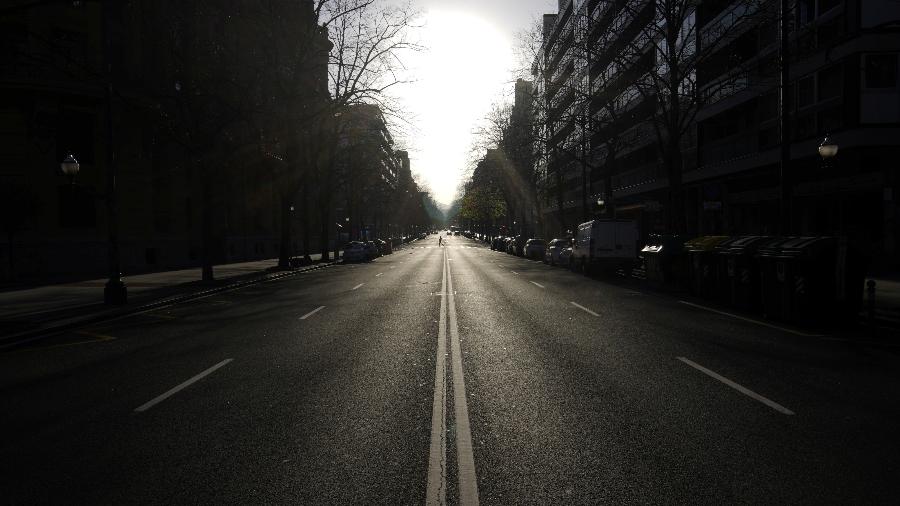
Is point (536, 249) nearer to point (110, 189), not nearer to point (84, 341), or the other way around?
point (110, 189)

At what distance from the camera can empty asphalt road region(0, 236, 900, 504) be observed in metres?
4.32

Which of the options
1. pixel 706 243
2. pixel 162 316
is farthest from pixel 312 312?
pixel 706 243

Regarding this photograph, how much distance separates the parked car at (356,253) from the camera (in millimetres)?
44594

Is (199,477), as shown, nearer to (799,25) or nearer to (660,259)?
(660,259)

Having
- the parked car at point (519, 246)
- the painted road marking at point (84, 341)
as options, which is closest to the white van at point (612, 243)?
the painted road marking at point (84, 341)

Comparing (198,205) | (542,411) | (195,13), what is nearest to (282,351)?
(542,411)

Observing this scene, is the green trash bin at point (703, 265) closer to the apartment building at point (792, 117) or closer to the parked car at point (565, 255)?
the apartment building at point (792, 117)

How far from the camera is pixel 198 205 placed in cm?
3981

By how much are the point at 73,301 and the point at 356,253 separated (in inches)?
1108

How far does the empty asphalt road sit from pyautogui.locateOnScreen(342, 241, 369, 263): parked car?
3292 centimetres

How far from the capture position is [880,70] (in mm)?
21922

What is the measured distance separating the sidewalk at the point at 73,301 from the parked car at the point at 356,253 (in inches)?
720

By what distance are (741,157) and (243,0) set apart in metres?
32.1

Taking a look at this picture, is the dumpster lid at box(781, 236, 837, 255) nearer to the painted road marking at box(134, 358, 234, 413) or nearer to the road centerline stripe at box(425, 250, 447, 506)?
the road centerline stripe at box(425, 250, 447, 506)
